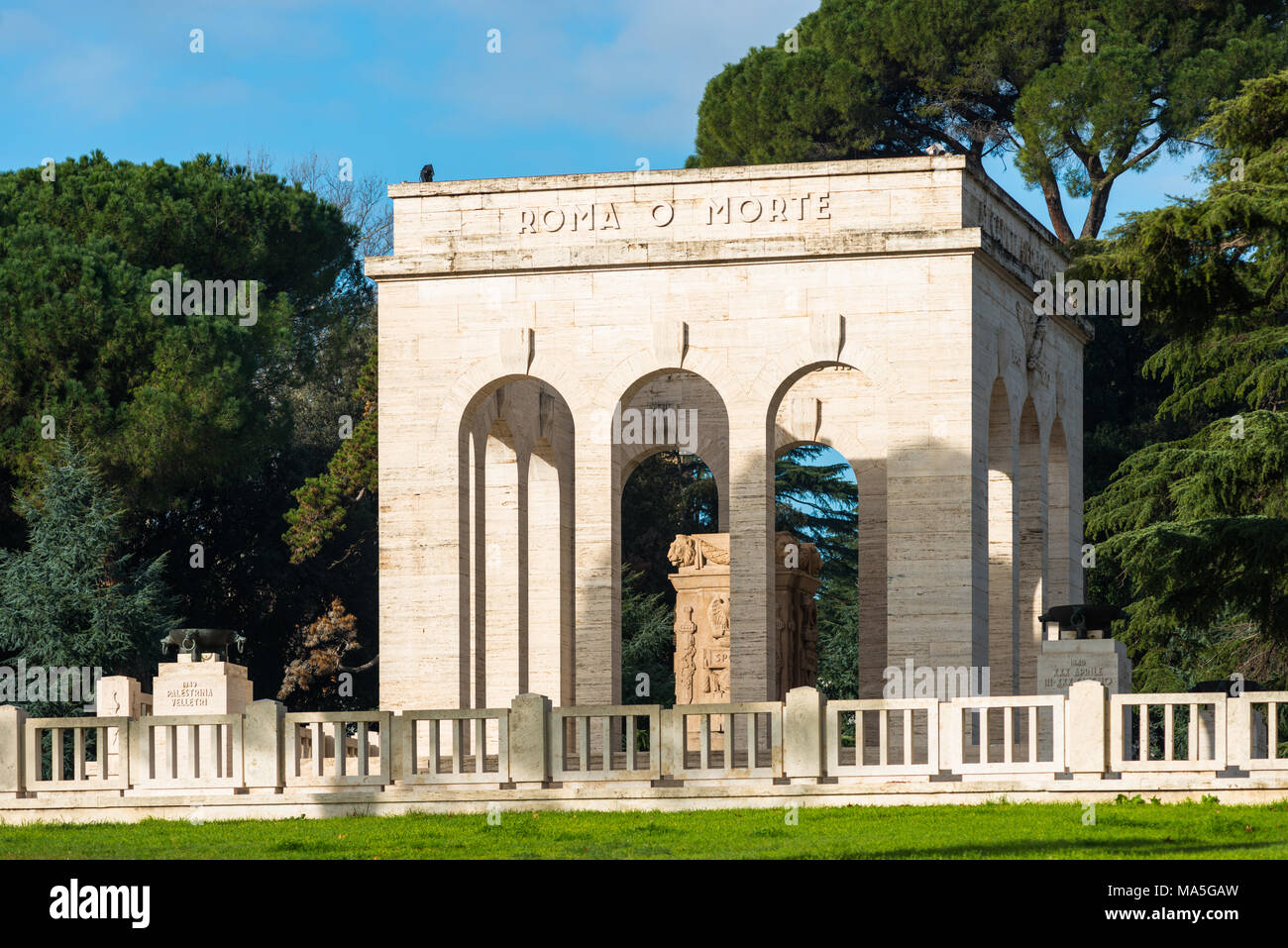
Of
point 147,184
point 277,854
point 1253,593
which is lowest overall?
point 277,854

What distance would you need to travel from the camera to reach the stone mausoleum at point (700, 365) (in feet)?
Result: 94.7

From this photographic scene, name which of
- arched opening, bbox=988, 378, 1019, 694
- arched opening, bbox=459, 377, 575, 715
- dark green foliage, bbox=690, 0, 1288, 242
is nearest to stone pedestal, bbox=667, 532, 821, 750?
arched opening, bbox=459, 377, 575, 715

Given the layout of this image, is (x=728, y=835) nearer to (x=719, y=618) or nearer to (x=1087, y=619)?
(x=1087, y=619)

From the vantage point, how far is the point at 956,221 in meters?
29.1

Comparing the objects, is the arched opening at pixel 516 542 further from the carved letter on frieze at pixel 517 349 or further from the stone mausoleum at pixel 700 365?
the carved letter on frieze at pixel 517 349

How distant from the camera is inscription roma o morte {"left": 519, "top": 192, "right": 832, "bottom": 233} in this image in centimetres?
2959

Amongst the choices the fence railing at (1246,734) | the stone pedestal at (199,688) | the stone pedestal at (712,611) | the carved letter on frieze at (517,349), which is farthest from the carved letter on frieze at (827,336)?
the fence railing at (1246,734)

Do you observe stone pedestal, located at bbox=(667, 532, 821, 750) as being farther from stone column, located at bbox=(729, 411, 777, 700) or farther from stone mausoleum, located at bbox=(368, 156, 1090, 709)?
stone column, located at bbox=(729, 411, 777, 700)

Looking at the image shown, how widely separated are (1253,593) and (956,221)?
6.43 meters

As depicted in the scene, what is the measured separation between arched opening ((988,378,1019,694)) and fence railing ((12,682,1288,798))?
733cm

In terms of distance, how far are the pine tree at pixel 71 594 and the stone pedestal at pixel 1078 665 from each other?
2044cm
